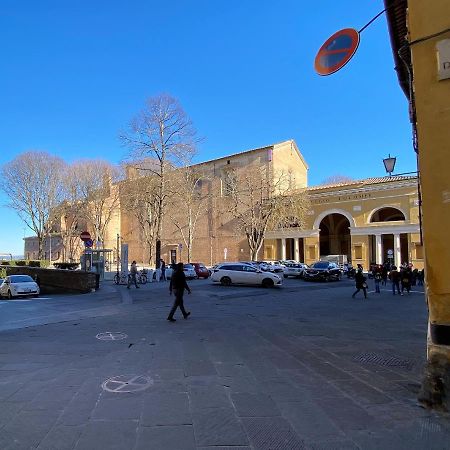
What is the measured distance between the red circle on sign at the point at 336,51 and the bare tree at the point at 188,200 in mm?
35503

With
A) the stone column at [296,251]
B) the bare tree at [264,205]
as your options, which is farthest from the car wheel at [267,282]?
the stone column at [296,251]

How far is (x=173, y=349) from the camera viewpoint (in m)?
8.09

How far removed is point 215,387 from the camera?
220 inches

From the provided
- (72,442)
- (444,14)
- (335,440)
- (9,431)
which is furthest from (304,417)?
(444,14)

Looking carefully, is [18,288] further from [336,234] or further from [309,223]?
[336,234]

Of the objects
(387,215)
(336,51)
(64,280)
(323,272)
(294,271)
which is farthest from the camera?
(387,215)

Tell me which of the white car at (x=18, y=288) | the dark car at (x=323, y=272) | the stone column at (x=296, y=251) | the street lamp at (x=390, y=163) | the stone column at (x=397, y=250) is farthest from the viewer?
the stone column at (x=296, y=251)

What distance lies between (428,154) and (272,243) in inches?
2031

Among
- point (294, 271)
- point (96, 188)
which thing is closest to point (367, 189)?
point (294, 271)

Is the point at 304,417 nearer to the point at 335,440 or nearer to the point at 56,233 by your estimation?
the point at 335,440

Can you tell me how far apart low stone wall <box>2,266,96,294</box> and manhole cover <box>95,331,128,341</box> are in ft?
48.2

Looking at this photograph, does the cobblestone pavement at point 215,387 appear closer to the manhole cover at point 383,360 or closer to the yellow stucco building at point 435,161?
the manhole cover at point 383,360

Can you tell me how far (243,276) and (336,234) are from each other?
103 feet

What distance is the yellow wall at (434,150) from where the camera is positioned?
493 centimetres
